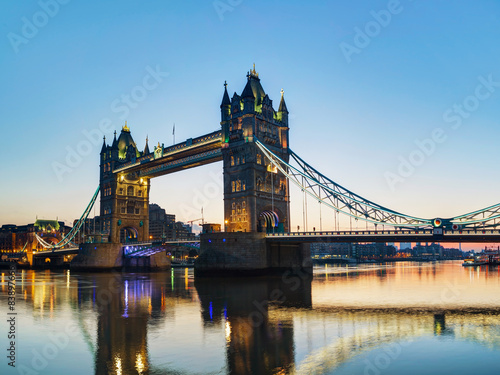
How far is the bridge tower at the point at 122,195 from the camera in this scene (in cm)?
9569

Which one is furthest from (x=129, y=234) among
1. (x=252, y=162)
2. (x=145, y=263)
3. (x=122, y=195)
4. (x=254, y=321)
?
(x=254, y=321)

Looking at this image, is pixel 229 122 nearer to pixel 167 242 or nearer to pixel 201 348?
pixel 167 242

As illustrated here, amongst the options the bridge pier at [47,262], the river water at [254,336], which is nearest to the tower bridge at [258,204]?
the river water at [254,336]

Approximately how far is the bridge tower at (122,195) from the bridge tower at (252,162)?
3481 cm

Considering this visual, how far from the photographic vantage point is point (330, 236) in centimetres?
5291

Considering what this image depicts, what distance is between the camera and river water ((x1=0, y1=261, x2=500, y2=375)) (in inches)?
657

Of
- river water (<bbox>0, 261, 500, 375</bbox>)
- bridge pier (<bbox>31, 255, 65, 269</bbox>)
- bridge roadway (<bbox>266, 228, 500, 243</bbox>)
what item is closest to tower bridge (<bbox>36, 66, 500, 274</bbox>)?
bridge roadway (<bbox>266, 228, 500, 243</bbox>)

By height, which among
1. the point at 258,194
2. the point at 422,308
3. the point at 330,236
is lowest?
the point at 422,308

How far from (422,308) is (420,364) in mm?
16607

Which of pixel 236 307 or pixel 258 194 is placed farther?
pixel 258 194

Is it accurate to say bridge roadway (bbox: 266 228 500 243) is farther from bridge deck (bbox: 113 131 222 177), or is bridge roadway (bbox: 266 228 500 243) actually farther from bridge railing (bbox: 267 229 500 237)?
bridge deck (bbox: 113 131 222 177)

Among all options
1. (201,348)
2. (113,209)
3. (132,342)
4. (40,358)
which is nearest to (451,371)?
(201,348)

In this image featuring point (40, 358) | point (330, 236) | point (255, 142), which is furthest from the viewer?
point (255, 142)

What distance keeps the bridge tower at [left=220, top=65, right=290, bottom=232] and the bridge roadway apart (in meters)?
7.43
